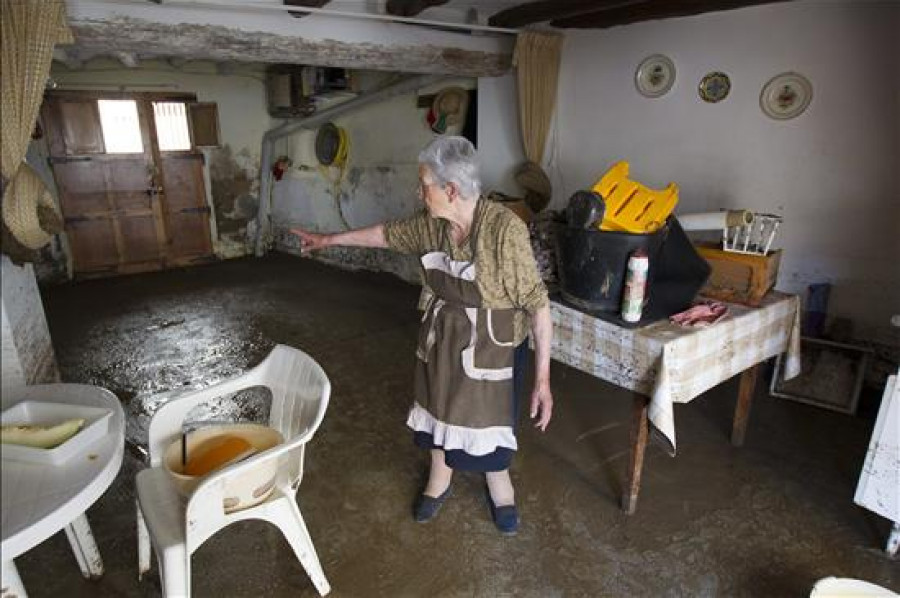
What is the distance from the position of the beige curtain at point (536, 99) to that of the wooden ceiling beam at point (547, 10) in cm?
14

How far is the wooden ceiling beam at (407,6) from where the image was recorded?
327 centimetres

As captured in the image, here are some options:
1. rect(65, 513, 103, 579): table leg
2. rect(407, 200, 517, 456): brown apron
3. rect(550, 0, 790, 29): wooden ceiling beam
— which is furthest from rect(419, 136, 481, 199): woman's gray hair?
rect(550, 0, 790, 29): wooden ceiling beam

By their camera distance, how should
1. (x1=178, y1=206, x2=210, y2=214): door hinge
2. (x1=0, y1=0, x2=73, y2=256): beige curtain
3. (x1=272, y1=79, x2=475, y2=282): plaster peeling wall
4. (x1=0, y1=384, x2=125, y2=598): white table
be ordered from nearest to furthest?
(x1=0, y1=384, x2=125, y2=598): white table
(x1=0, y1=0, x2=73, y2=256): beige curtain
(x1=272, y1=79, x2=475, y2=282): plaster peeling wall
(x1=178, y1=206, x2=210, y2=214): door hinge

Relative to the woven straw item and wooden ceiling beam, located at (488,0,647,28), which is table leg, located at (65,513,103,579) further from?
wooden ceiling beam, located at (488,0,647,28)

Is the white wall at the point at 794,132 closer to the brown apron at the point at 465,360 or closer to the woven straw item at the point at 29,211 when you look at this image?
the brown apron at the point at 465,360

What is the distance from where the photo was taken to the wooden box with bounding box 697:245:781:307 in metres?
2.21

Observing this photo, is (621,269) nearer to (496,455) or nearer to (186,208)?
(496,455)

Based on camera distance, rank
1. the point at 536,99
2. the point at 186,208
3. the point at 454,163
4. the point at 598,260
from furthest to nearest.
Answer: the point at 186,208 → the point at 536,99 → the point at 598,260 → the point at 454,163

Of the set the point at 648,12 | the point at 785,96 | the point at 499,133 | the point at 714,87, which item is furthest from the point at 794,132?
the point at 499,133

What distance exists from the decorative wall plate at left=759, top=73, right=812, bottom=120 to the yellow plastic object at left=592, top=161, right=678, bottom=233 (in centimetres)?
149

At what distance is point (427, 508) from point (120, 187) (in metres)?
5.65

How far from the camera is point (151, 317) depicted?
15.4 ft

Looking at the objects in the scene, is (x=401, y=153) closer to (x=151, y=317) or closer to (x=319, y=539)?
(x=151, y=317)

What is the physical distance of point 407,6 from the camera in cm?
337
